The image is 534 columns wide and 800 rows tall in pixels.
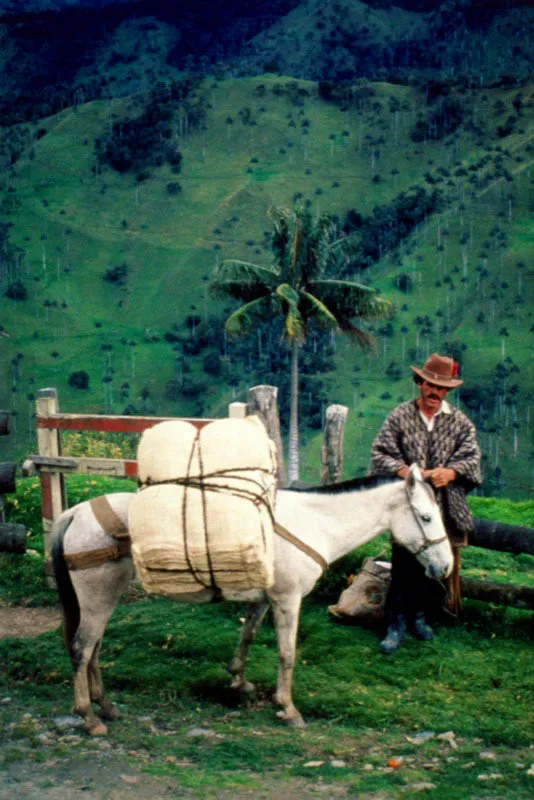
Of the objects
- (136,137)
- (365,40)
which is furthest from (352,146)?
(365,40)

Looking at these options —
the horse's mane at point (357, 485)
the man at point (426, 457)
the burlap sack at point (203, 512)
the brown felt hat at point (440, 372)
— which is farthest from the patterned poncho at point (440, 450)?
the burlap sack at point (203, 512)

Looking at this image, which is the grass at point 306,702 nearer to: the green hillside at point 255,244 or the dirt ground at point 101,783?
the dirt ground at point 101,783

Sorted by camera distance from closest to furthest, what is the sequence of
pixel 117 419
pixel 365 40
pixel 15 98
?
pixel 117 419, pixel 15 98, pixel 365 40

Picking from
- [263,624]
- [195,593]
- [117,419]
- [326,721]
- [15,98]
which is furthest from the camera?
[15,98]

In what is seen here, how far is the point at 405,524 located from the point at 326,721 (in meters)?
1.50

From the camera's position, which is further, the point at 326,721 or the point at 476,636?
the point at 476,636

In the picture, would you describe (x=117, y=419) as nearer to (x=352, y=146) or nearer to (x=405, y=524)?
(x=405, y=524)

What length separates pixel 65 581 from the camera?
6.15m

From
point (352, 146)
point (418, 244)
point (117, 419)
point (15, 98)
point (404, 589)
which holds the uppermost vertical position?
point (15, 98)

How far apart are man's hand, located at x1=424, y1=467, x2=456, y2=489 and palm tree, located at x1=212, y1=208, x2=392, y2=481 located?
38.0 metres

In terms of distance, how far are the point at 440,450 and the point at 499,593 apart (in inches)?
54.3

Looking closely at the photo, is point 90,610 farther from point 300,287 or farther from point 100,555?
point 300,287

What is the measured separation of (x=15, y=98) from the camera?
160375 millimetres

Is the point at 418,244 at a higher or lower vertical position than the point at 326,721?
higher
